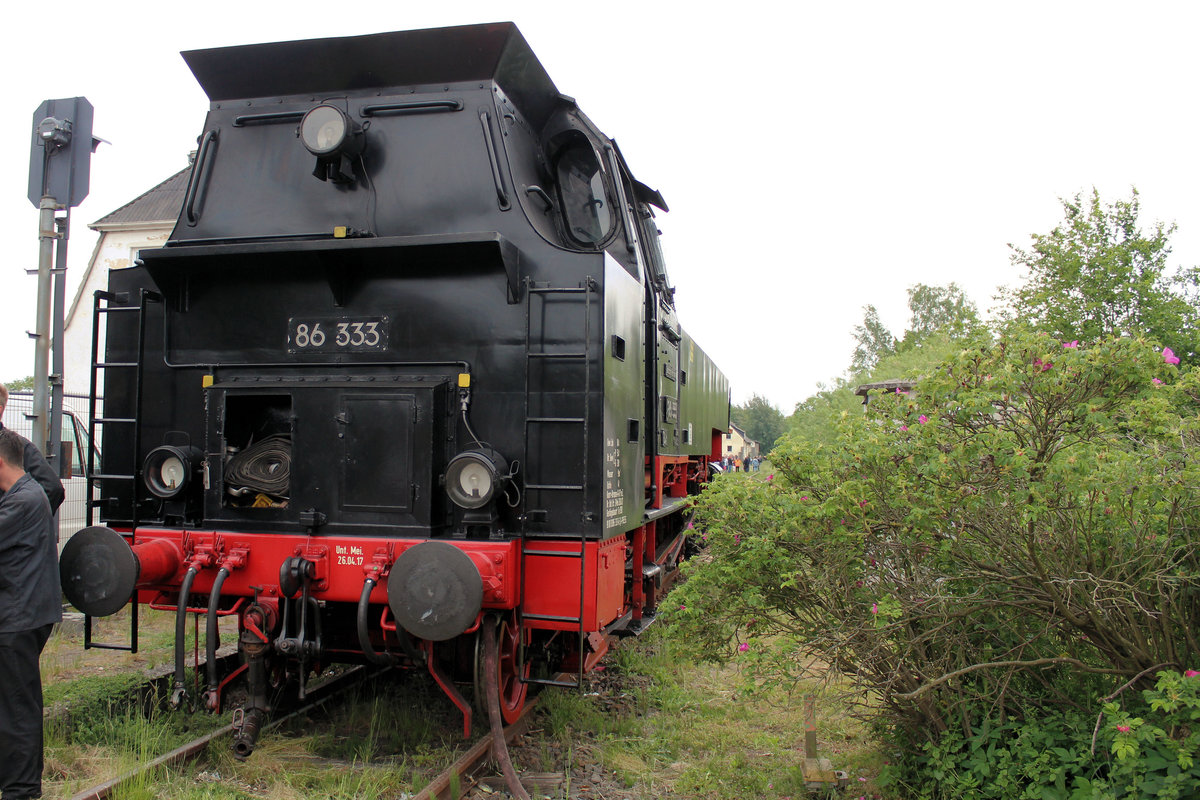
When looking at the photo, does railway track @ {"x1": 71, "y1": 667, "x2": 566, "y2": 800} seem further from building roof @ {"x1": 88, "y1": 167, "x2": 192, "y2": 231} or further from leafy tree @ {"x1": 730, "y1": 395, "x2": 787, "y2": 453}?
leafy tree @ {"x1": 730, "y1": 395, "x2": 787, "y2": 453}

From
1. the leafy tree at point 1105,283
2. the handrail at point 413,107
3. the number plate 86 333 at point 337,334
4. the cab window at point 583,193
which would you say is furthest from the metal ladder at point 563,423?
the leafy tree at point 1105,283

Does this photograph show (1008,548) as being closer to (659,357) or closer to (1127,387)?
(1127,387)

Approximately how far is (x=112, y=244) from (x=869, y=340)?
45.0 m

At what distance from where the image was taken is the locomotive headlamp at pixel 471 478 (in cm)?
406

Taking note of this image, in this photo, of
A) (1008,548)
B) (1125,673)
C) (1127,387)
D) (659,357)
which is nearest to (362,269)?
(659,357)

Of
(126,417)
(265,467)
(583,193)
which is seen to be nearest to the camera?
(265,467)

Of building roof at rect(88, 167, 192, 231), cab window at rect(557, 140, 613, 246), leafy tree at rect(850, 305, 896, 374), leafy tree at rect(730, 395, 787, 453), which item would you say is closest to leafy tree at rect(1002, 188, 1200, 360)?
cab window at rect(557, 140, 613, 246)

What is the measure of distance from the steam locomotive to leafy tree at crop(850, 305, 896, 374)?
5376 cm

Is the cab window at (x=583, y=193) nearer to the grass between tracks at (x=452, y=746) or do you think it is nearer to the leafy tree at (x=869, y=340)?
the grass between tracks at (x=452, y=746)

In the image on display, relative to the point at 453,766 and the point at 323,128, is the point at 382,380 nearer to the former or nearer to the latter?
the point at 323,128

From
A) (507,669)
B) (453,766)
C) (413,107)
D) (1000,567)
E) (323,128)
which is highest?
(413,107)

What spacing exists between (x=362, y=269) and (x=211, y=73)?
1659 millimetres

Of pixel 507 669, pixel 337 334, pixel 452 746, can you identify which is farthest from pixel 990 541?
pixel 337 334

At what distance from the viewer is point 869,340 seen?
186ft
